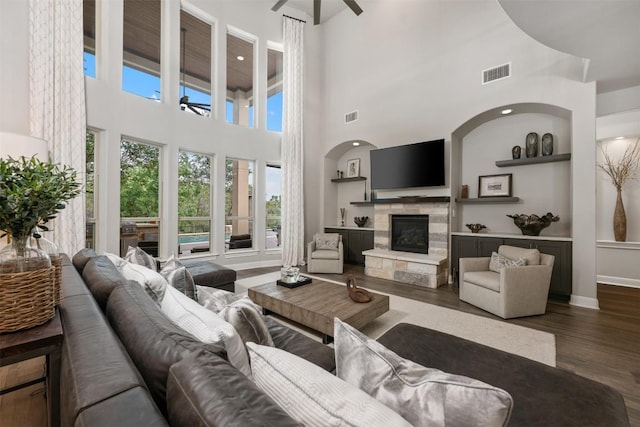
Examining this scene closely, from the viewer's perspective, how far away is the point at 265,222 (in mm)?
6223

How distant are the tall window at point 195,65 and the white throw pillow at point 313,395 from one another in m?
5.45

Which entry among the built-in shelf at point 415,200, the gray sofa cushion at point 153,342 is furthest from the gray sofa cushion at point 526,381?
the built-in shelf at point 415,200

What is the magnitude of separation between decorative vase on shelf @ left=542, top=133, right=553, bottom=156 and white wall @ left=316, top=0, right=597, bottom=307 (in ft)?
1.36

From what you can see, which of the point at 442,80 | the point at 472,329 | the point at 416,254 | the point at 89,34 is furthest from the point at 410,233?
the point at 89,34

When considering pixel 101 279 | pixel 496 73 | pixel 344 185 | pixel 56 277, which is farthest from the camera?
pixel 344 185

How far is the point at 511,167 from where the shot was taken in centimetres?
457

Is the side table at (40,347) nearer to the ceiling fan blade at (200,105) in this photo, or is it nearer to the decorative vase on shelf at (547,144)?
the ceiling fan blade at (200,105)

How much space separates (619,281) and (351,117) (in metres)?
5.58

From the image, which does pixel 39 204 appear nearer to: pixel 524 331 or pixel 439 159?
pixel 524 331

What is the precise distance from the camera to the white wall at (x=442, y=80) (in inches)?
142

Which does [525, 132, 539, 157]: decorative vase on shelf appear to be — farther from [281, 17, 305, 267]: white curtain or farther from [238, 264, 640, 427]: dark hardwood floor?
[281, 17, 305, 267]: white curtain

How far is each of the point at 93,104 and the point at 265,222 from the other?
3508 millimetres

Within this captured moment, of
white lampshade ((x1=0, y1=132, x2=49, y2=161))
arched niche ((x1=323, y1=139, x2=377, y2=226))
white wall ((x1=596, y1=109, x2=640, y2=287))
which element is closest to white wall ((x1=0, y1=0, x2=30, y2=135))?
white lampshade ((x1=0, y1=132, x2=49, y2=161))

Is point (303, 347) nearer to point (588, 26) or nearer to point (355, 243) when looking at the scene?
point (588, 26)
